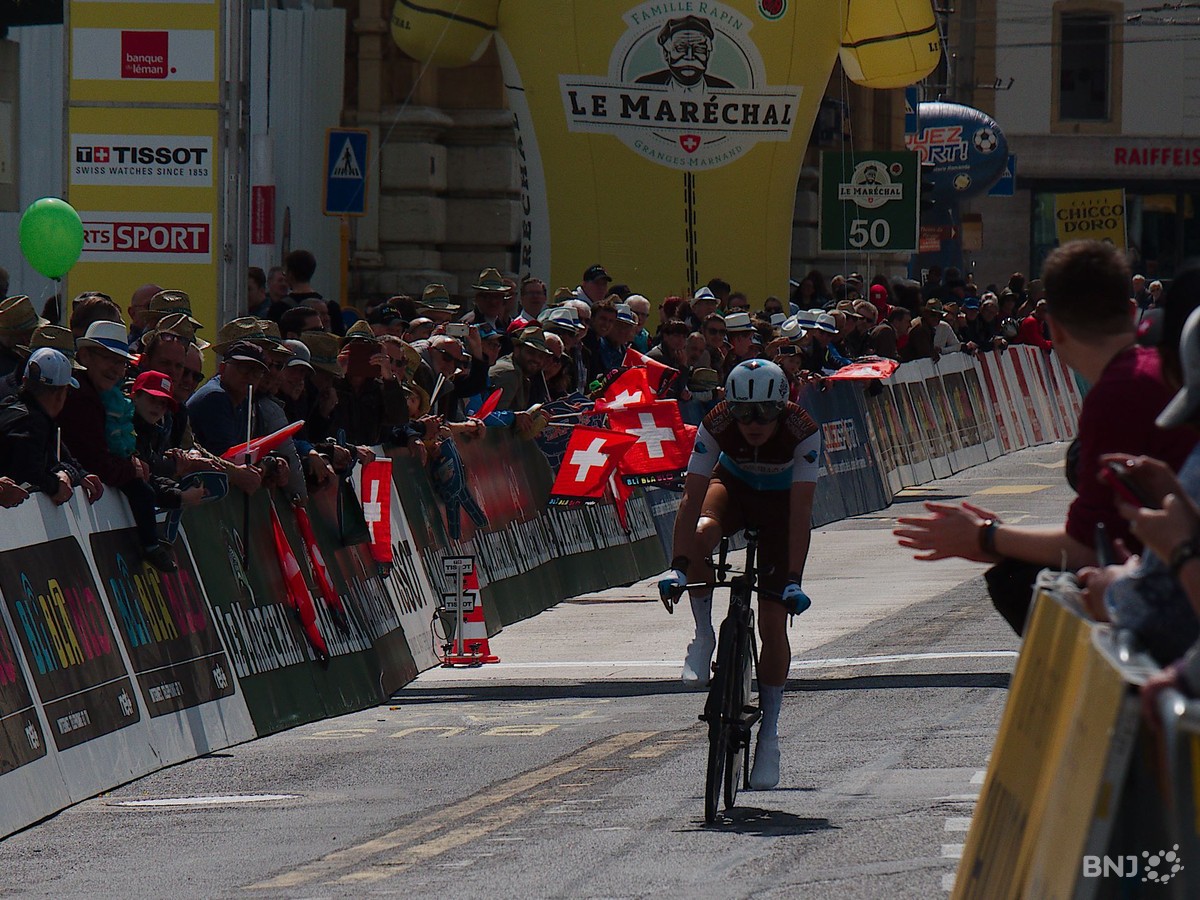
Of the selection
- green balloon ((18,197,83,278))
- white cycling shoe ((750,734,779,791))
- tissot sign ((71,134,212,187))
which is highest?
tissot sign ((71,134,212,187))

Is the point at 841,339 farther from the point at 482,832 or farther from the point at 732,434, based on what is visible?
the point at 482,832

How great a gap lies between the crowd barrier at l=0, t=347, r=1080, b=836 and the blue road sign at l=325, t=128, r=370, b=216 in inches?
128

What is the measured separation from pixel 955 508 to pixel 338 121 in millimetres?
22371

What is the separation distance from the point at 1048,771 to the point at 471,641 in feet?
33.2

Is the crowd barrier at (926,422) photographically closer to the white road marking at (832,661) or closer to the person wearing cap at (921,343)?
the person wearing cap at (921,343)

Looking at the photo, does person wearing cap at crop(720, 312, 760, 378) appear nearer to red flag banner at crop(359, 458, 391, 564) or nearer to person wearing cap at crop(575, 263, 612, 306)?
person wearing cap at crop(575, 263, 612, 306)

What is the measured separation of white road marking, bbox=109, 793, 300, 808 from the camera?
33.2 ft

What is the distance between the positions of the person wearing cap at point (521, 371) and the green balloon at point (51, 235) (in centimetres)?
347

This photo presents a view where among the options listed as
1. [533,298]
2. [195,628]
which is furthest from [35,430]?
[533,298]

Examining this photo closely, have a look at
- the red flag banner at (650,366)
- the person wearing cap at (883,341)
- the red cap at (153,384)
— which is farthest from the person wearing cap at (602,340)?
the red cap at (153,384)

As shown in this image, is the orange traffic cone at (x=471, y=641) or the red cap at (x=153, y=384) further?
the orange traffic cone at (x=471, y=641)

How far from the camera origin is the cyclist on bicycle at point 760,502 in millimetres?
10234

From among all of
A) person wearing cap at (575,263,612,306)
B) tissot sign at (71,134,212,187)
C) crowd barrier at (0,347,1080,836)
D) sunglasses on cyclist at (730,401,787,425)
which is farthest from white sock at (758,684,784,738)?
person wearing cap at (575,263,612,306)

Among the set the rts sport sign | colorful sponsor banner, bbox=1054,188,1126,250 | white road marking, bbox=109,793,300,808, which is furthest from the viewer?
colorful sponsor banner, bbox=1054,188,1126,250
